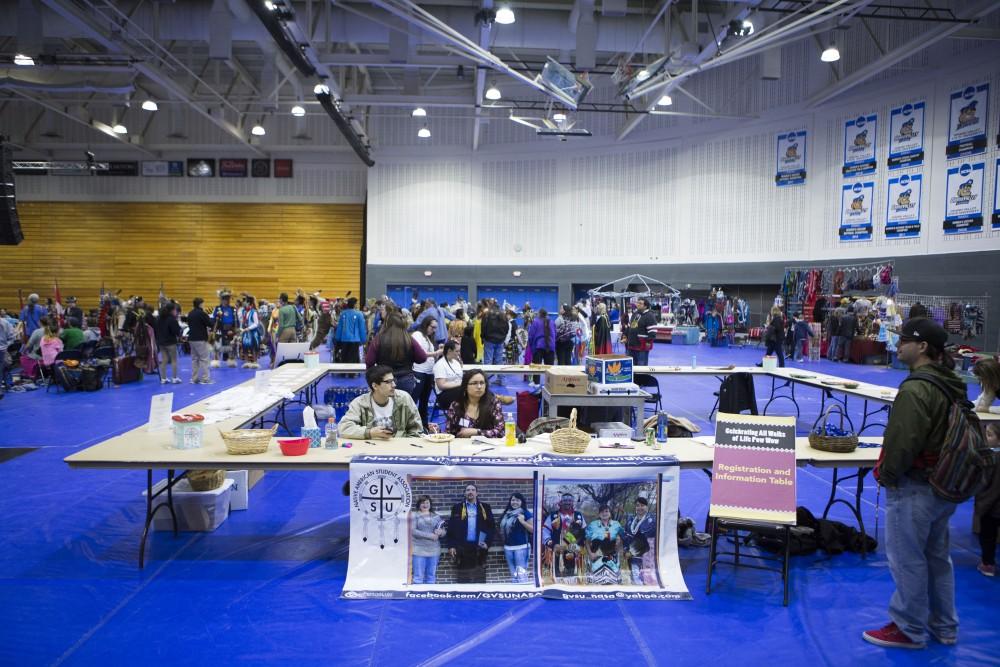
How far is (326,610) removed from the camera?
129 inches

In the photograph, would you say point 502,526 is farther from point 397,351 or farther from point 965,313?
point 965,313

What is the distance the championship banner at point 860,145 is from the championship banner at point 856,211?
383 millimetres

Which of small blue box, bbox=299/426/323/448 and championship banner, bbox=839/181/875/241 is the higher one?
championship banner, bbox=839/181/875/241

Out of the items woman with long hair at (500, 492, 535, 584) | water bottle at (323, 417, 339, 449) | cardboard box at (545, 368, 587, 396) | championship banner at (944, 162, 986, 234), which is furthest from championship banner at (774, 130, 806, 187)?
water bottle at (323, 417, 339, 449)

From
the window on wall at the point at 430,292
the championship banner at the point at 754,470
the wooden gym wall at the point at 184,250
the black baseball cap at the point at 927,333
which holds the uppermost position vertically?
the wooden gym wall at the point at 184,250

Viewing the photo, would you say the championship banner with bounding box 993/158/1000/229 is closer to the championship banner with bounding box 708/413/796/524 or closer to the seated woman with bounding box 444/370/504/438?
the championship banner with bounding box 708/413/796/524

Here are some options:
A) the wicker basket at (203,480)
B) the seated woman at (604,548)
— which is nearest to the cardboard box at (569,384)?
the seated woman at (604,548)

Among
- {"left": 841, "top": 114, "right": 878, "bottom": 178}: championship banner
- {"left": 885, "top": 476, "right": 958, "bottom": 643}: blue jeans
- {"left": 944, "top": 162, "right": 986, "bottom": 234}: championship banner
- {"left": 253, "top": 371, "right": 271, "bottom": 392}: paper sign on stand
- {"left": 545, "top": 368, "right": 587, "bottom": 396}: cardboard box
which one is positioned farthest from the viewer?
{"left": 841, "top": 114, "right": 878, "bottom": 178}: championship banner

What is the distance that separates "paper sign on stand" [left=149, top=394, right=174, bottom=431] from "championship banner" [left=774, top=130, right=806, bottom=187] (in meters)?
17.8

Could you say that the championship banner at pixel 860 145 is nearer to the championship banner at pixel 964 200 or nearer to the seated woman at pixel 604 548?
the championship banner at pixel 964 200

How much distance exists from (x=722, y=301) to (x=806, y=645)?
1762 centimetres

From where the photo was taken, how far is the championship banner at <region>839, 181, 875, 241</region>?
15922mm

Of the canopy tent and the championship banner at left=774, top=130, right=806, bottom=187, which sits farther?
the canopy tent

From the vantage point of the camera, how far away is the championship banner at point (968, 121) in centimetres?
1327
